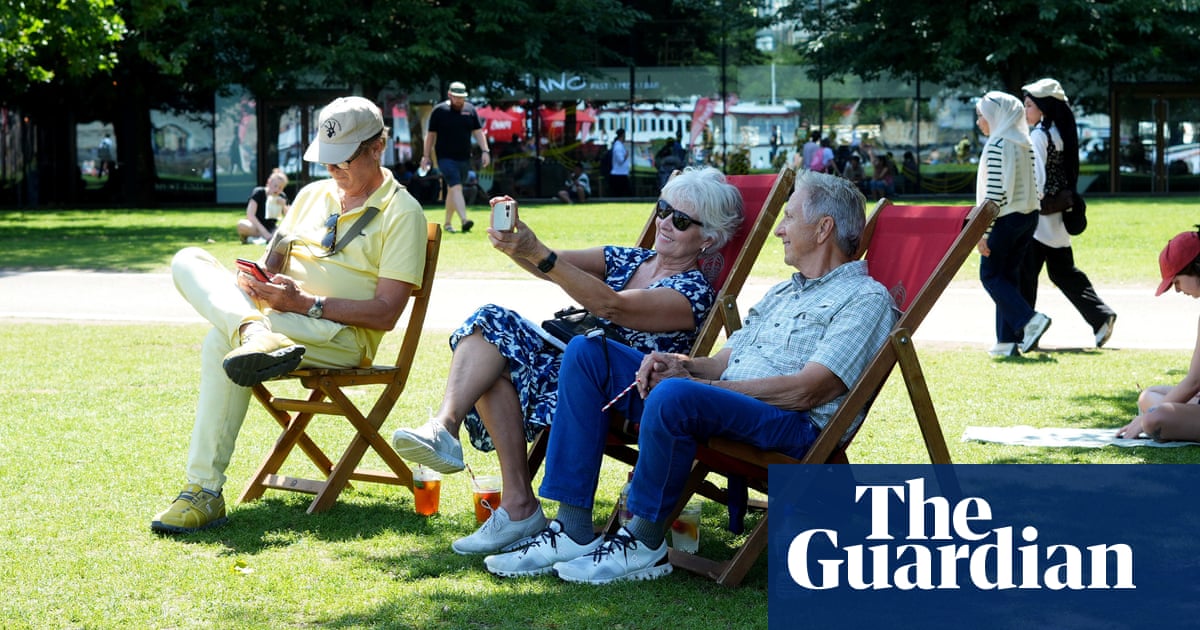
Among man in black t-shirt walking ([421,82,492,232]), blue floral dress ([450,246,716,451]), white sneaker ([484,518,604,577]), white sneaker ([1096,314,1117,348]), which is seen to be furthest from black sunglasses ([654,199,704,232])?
man in black t-shirt walking ([421,82,492,232])

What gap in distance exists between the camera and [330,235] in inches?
209

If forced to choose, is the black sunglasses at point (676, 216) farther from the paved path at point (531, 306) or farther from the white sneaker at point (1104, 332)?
the white sneaker at point (1104, 332)

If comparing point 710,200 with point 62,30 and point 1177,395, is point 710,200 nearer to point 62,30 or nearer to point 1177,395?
point 1177,395

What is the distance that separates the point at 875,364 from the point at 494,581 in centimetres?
130

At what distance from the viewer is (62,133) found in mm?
34844

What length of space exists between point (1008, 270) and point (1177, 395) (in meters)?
2.85

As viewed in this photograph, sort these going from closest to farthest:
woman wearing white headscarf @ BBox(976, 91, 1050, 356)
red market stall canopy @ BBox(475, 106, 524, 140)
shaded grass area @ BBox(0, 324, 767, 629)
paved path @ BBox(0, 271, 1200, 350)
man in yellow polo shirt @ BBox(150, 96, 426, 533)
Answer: shaded grass area @ BBox(0, 324, 767, 629)
man in yellow polo shirt @ BBox(150, 96, 426, 533)
woman wearing white headscarf @ BBox(976, 91, 1050, 356)
paved path @ BBox(0, 271, 1200, 350)
red market stall canopy @ BBox(475, 106, 524, 140)

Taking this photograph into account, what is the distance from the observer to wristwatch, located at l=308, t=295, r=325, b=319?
5.13m

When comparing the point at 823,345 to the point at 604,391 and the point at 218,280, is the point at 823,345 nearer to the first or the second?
the point at 604,391

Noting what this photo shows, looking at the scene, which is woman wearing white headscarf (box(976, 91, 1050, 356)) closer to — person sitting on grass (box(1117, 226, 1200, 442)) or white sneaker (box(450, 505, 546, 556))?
person sitting on grass (box(1117, 226, 1200, 442))

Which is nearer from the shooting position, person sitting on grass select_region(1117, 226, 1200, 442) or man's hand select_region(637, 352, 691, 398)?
man's hand select_region(637, 352, 691, 398)

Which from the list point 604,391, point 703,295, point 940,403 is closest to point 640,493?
point 604,391

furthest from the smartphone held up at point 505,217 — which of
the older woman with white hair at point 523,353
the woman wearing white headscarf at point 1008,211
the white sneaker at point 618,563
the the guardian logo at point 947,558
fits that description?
the woman wearing white headscarf at point 1008,211

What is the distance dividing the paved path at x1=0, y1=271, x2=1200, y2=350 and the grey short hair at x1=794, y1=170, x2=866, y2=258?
194 inches
